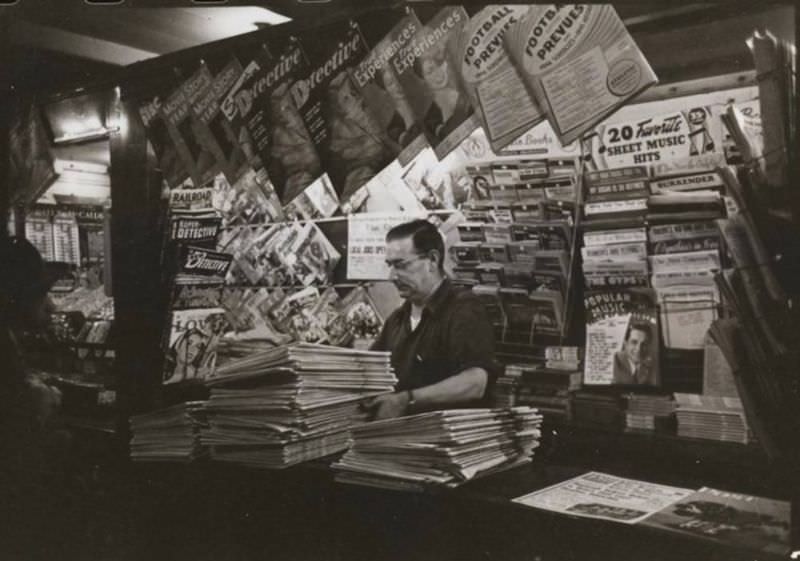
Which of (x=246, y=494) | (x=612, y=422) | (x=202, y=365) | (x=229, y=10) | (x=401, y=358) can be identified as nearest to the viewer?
(x=246, y=494)

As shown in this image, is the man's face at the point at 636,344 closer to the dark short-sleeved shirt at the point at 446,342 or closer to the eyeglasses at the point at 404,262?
the dark short-sleeved shirt at the point at 446,342

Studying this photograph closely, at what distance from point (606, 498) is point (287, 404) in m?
1.03

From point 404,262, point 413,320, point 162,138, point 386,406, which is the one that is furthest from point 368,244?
point 386,406

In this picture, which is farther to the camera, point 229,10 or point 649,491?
point 229,10

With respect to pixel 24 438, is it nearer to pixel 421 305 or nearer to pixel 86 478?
pixel 86 478

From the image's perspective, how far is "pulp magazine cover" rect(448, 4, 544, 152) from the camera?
279 cm

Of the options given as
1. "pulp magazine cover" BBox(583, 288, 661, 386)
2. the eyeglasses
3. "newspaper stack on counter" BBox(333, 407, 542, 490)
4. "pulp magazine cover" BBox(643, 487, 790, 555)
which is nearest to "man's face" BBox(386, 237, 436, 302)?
the eyeglasses

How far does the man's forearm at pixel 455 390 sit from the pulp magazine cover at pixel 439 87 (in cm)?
108

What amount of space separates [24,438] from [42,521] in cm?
52

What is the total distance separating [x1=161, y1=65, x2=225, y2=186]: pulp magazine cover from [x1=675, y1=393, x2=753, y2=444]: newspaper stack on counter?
2444mm

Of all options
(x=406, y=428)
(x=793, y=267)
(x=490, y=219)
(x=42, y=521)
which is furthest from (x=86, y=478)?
(x=793, y=267)

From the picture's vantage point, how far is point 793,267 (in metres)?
1.96

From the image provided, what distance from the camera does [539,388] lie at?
12.1ft

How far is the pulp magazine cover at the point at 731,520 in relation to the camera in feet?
6.11
